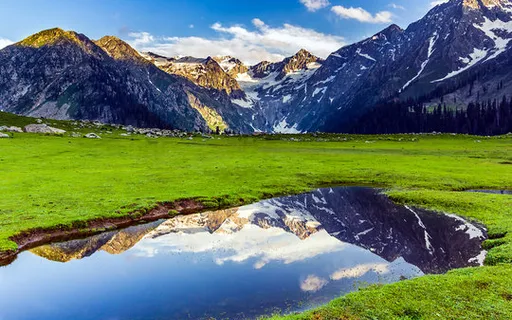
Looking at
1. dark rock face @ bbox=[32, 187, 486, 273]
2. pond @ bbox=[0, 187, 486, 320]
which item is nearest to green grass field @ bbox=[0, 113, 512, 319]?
dark rock face @ bbox=[32, 187, 486, 273]

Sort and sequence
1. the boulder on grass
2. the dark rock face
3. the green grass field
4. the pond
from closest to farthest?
the green grass field → the pond → the dark rock face → the boulder on grass

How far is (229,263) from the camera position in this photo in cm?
2888

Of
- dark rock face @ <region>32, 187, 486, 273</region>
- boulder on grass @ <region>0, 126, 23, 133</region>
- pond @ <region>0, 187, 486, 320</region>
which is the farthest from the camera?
boulder on grass @ <region>0, 126, 23, 133</region>

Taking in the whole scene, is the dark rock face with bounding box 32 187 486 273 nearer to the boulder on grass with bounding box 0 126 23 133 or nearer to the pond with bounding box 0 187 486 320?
the pond with bounding box 0 187 486 320

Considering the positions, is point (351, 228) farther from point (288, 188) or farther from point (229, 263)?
point (288, 188)

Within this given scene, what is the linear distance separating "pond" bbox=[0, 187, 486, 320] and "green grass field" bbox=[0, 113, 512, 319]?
3475 mm

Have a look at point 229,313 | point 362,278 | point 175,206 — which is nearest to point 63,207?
point 175,206

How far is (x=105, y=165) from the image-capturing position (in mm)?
71562

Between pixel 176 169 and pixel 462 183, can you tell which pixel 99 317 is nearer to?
pixel 176 169

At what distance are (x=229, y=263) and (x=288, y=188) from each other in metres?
30.6

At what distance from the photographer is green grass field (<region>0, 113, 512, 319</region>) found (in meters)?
19.1

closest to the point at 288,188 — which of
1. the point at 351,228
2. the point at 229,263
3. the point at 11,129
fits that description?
the point at 351,228

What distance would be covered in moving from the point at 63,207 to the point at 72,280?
17725mm

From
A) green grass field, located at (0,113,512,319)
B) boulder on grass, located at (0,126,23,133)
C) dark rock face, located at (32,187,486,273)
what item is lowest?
dark rock face, located at (32,187,486,273)
